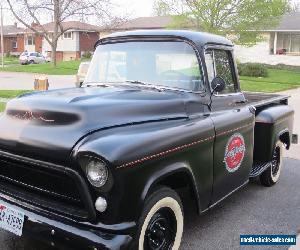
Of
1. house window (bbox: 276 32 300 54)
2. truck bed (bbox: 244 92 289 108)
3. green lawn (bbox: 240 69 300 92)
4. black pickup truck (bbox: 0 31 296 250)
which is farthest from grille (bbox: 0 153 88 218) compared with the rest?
house window (bbox: 276 32 300 54)

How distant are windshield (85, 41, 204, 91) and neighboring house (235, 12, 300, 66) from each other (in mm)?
35224

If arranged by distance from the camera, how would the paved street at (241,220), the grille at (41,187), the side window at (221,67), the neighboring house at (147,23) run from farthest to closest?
the neighboring house at (147,23), the side window at (221,67), the paved street at (241,220), the grille at (41,187)

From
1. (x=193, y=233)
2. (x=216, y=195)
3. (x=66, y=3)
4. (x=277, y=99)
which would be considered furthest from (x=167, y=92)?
(x=66, y=3)

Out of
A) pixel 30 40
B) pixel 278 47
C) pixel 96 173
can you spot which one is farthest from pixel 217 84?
pixel 30 40

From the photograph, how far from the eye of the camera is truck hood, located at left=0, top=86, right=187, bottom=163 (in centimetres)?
314

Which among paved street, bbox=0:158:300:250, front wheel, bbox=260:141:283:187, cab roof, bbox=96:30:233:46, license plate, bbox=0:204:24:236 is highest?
cab roof, bbox=96:30:233:46

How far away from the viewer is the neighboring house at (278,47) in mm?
38625

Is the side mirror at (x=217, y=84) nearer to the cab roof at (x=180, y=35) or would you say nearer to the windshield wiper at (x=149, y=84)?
the cab roof at (x=180, y=35)

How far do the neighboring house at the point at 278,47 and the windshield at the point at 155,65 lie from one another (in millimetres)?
35224

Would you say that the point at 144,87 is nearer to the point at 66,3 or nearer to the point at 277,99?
the point at 277,99

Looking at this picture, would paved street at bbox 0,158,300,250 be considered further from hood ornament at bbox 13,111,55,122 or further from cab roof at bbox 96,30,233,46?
cab roof at bbox 96,30,233,46

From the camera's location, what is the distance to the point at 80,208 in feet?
10.0

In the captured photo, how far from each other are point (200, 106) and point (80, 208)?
5.40ft

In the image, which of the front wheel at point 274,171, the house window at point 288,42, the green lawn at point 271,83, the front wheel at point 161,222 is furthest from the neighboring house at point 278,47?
the front wheel at point 161,222
